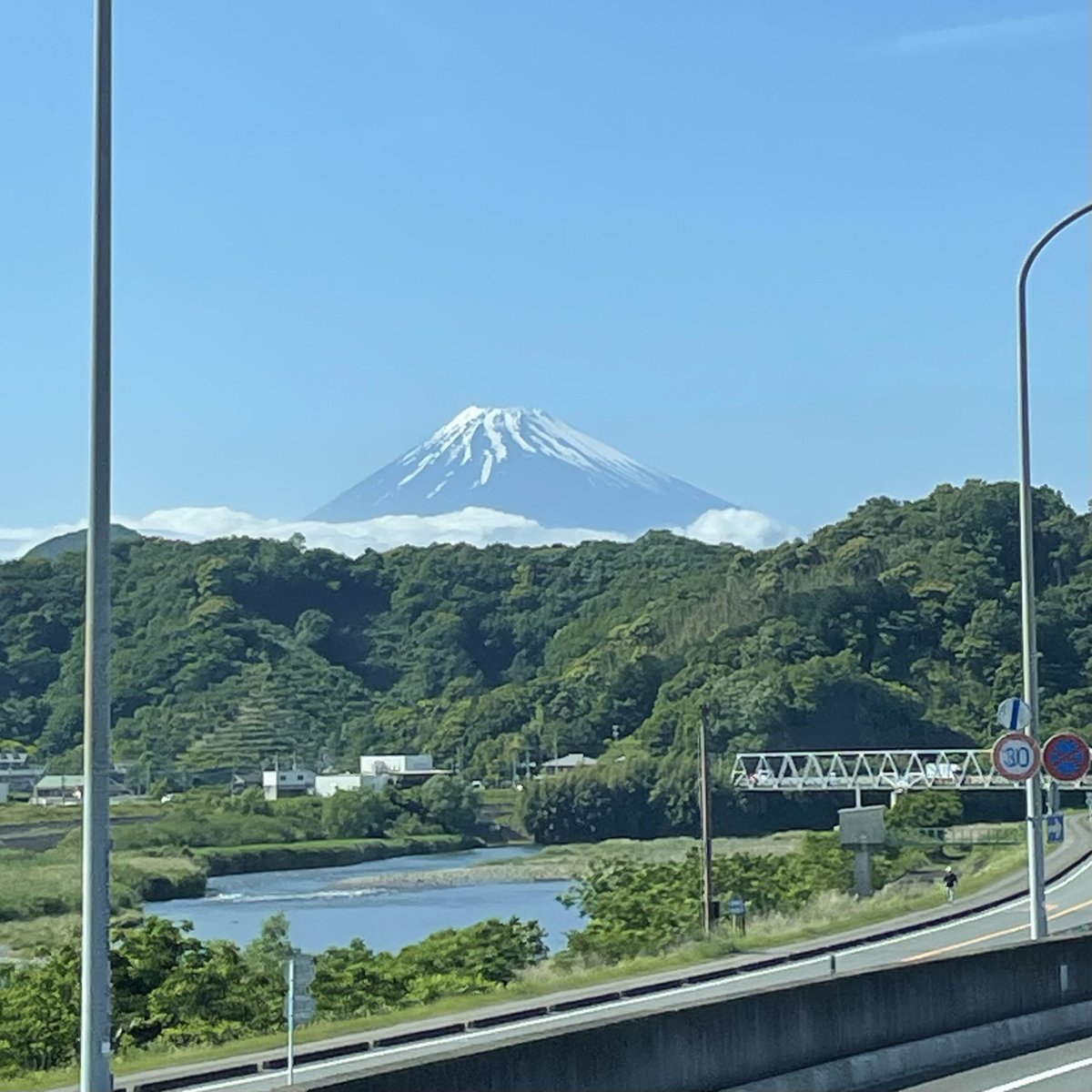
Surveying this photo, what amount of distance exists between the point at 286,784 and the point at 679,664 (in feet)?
112

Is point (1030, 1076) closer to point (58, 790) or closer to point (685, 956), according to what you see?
point (685, 956)

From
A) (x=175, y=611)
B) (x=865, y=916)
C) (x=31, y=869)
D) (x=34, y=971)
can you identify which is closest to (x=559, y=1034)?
(x=34, y=971)

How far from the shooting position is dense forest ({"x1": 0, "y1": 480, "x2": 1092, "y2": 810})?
145 m

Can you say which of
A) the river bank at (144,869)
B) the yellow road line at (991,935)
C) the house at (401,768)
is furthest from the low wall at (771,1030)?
the house at (401,768)

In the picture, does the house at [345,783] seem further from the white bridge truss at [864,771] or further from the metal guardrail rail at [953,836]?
the metal guardrail rail at [953,836]

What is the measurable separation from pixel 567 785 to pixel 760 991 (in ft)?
423

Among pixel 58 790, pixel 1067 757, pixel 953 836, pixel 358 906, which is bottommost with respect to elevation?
pixel 358 906

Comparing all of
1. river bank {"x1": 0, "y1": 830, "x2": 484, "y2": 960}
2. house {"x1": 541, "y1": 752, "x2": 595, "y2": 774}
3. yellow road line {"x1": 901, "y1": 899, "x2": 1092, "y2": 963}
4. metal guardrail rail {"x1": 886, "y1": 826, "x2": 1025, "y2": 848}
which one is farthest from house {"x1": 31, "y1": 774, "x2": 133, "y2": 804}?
yellow road line {"x1": 901, "y1": 899, "x2": 1092, "y2": 963}

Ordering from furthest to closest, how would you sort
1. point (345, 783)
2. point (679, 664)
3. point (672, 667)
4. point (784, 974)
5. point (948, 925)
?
point (679, 664), point (672, 667), point (345, 783), point (948, 925), point (784, 974)

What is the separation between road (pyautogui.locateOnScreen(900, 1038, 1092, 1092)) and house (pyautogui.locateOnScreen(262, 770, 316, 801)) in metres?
138

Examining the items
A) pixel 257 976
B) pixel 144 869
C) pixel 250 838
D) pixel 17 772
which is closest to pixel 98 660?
pixel 257 976

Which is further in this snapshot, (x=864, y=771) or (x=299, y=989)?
(x=864, y=771)

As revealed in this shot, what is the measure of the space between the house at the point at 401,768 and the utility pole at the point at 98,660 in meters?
145

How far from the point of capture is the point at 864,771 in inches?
5487
